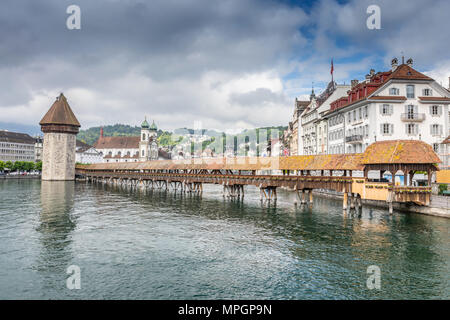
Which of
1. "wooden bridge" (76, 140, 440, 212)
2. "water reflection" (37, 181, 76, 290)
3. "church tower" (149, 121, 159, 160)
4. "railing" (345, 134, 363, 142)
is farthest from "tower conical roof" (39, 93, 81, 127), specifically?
"railing" (345, 134, 363, 142)

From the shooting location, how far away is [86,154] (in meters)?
141

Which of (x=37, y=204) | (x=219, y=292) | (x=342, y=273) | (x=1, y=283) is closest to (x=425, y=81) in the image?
(x=342, y=273)

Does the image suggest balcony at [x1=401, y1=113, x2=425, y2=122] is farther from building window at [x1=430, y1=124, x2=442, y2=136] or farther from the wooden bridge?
the wooden bridge

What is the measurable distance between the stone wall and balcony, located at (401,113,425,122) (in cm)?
7991

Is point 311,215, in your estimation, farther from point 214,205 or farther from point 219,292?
→ point 219,292

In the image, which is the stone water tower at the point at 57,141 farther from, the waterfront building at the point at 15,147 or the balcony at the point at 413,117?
the balcony at the point at 413,117

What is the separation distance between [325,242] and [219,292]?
31.5 feet

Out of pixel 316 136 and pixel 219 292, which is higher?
pixel 316 136

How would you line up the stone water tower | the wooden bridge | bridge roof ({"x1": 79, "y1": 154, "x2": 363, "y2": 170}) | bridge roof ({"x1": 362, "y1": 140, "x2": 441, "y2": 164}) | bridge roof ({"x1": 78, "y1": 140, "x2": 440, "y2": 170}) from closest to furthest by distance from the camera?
bridge roof ({"x1": 362, "y1": 140, "x2": 441, "y2": 164}) → bridge roof ({"x1": 78, "y1": 140, "x2": 440, "y2": 170}) → the wooden bridge → bridge roof ({"x1": 79, "y1": 154, "x2": 363, "y2": 170}) → the stone water tower

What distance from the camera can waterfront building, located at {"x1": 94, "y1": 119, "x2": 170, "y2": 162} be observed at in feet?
443

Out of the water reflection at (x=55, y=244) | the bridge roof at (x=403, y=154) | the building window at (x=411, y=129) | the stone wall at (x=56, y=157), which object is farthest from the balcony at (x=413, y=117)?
the stone wall at (x=56, y=157)

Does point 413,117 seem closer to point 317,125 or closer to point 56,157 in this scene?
point 317,125

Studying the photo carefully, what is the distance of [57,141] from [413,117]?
8162 centimetres

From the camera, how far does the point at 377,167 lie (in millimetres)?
28844
